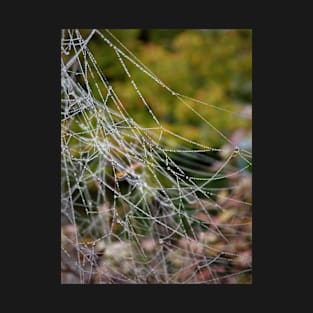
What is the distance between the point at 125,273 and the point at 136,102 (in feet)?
2.29

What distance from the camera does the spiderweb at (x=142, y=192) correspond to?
9.13 feet

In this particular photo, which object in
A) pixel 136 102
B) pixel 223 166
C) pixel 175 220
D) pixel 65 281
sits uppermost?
pixel 136 102

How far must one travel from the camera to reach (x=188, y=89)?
2.98m

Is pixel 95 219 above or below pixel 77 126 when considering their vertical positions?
below

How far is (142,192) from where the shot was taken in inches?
113

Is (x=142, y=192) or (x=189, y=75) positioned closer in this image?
(x=142, y=192)

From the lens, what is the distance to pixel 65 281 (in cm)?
279

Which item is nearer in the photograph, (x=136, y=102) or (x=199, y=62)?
(x=136, y=102)

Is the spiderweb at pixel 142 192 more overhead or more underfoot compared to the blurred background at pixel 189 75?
more underfoot

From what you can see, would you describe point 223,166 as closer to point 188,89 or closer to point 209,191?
point 209,191

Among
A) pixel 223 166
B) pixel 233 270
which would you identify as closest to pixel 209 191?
pixel 223 166

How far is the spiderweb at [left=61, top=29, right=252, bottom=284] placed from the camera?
9.13ft

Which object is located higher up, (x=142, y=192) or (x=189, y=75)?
(x=189, y=75)

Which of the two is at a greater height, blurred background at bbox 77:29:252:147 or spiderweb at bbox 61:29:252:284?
blurred background at bbox 77:29:252:147
